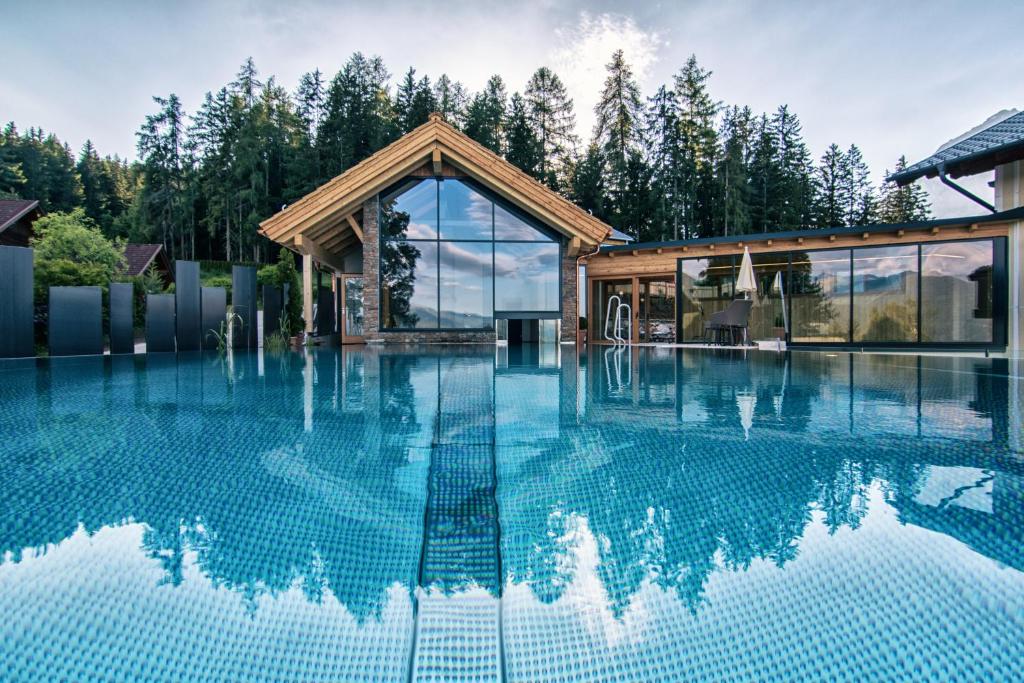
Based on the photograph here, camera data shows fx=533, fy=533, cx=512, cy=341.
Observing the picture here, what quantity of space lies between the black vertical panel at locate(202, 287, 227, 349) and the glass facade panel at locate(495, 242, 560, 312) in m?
5.41

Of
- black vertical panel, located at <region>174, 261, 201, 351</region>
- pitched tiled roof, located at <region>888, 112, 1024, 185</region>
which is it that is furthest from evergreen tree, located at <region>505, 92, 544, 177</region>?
black vertical panel, located at <region>174, 261, 201, 351</region>

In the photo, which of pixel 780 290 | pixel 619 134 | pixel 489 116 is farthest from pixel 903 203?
pixel 780 290

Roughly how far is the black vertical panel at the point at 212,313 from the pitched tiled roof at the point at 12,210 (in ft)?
52.5

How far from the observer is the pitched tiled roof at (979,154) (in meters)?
10.1

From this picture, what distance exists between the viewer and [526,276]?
1184cm

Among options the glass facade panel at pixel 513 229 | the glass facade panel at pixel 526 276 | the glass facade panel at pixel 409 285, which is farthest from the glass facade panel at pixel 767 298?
the glass facade panel at pixel 409 285

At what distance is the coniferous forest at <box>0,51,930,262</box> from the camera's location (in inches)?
1174

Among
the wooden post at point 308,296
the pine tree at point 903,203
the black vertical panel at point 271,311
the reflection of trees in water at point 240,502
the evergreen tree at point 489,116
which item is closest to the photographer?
the reflection of trees in water at point 240,502

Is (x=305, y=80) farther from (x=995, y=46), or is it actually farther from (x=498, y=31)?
(x=995, y=46)

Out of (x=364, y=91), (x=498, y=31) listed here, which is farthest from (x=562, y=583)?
(x=364, y=91)

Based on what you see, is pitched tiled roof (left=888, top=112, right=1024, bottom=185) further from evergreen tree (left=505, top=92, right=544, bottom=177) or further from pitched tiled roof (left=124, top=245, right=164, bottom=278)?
pitched tiled roof (left=124, top=245, right=164, bottom=278)

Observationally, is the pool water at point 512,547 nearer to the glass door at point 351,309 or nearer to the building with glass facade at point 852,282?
the glass door at point 351,309

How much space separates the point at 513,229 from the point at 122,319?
7.47m

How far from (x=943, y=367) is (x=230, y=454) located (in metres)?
8.57
